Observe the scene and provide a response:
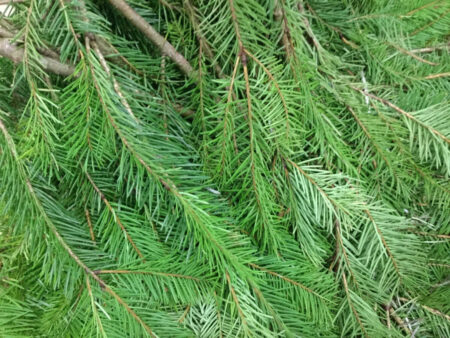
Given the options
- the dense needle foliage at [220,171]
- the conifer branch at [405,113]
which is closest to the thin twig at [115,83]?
the dense needle foliage at [220,171]

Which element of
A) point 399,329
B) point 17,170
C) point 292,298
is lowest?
point 399,329

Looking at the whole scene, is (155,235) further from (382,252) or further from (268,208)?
→ (382,252)

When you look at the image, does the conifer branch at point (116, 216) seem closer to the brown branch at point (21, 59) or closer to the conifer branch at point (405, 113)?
the brown branch at point (21, 59)

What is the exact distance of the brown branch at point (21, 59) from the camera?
1.03 feet

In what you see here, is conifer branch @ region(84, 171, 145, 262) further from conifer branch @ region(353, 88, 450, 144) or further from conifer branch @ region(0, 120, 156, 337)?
conifer branch @ region(353, 88, 450, 144)

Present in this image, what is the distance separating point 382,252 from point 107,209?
10.5 inches

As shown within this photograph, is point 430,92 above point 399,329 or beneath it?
above

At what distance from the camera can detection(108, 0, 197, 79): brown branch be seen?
0.35m

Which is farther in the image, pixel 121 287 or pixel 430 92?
pixel 430 92

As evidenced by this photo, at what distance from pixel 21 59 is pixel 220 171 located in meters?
0.19

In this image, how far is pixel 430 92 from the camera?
1.44 ft

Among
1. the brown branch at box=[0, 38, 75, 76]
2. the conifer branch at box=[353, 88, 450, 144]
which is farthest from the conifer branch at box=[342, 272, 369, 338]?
the brown branch at box=[0, 38, 75, 76]

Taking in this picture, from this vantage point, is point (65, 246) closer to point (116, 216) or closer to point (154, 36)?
point (116, 216)

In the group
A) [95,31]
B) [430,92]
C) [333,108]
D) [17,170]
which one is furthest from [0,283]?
[430,92]
